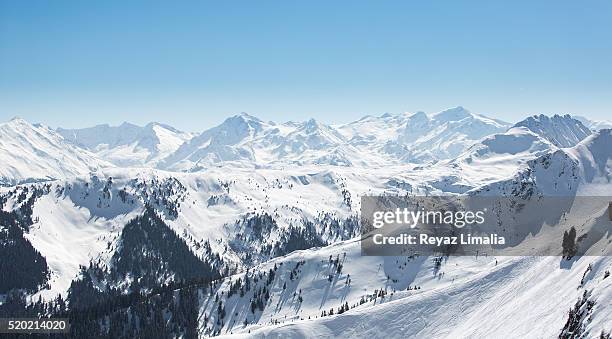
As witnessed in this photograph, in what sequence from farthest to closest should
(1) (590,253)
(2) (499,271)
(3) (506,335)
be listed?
(2) (499,271) < (1) (590,253) < (3) (506,335)

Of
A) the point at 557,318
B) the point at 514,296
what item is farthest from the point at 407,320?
the point at 557,318

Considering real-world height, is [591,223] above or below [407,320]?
above

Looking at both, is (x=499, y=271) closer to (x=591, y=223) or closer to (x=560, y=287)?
(x=591, y=223)

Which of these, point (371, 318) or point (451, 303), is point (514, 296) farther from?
point (371, 318)

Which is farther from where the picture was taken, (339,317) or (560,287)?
(339,317)

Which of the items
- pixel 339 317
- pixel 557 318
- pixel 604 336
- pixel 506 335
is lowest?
pixel 339 317

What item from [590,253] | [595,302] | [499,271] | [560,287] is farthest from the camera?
[499,271]

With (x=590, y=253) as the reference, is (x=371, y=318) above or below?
below

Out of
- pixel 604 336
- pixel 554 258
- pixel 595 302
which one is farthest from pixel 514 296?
pixel 604 336

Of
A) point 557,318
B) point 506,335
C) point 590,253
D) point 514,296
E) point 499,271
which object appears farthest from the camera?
point 499,271
